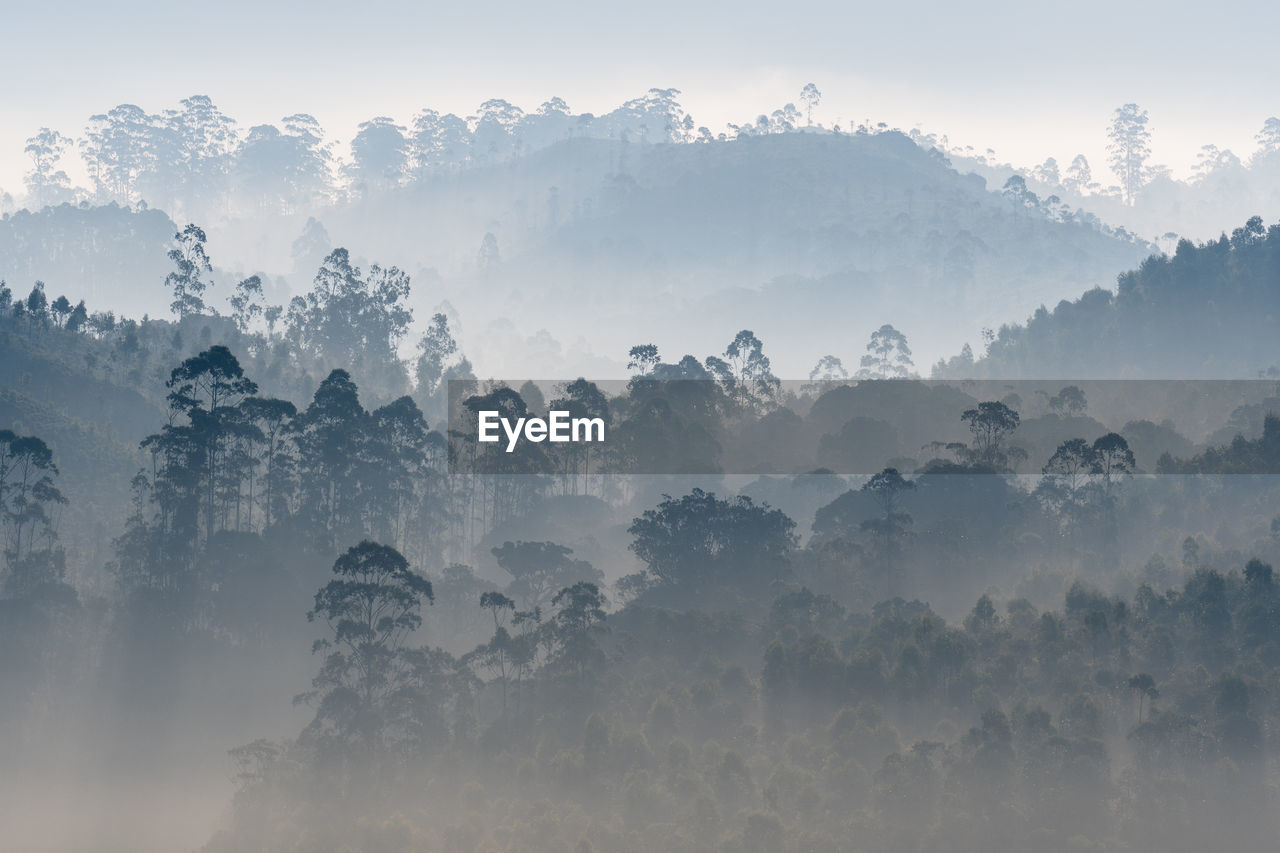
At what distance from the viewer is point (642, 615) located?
2336 inches

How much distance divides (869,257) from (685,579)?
5429 inches

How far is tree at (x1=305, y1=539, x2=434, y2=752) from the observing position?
166ft

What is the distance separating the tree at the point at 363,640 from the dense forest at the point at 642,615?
0.17m

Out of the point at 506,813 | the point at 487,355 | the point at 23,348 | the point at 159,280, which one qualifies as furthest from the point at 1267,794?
the point at 159,280

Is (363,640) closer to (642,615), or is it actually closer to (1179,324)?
(642,615)

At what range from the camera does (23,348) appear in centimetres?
7525

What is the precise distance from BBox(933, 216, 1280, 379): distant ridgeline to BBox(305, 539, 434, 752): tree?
6375cm

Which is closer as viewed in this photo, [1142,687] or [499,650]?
[1142,687]

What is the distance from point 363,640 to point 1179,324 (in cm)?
7223

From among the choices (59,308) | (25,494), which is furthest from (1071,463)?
(59,308)

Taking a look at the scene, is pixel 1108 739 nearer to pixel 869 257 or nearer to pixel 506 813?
pixel 506 813

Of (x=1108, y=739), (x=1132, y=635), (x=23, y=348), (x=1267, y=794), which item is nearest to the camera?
(x=1267, y=794)

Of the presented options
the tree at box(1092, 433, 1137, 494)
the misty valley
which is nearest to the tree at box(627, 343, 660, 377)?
the misty valley

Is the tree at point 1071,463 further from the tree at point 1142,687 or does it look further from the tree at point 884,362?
the tree at point 884,362
